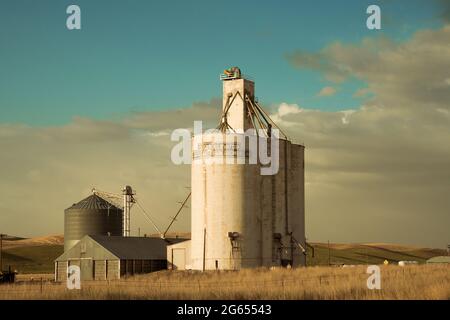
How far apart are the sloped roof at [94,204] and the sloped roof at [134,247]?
38.6ft

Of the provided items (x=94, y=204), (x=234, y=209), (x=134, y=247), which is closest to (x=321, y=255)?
(x=94, y=204)

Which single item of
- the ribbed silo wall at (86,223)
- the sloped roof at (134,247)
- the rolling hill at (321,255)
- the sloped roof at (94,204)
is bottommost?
the rolling hill at (321,255)

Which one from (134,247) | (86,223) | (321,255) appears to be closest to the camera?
(134,247)

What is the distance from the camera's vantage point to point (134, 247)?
71250 millimetres

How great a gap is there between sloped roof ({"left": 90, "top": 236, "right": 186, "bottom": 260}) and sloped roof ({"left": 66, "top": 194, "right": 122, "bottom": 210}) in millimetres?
11762

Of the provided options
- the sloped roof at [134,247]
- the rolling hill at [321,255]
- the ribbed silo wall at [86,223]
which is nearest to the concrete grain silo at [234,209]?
the sloped roof at [134,247]

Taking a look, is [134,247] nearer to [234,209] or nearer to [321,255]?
[234,209]

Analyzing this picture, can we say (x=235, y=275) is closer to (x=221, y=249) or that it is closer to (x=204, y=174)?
(x=221, y=249)

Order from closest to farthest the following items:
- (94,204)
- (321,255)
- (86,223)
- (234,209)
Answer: (234,209)
(86,223)
(94,204)
(321,255)

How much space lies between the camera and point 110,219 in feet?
280

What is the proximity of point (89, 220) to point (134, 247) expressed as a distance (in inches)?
572

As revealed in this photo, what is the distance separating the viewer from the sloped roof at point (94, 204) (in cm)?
8481

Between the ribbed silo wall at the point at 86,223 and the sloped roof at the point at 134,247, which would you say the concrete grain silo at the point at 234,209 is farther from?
the ribbed silo wall at the point at 86,223
